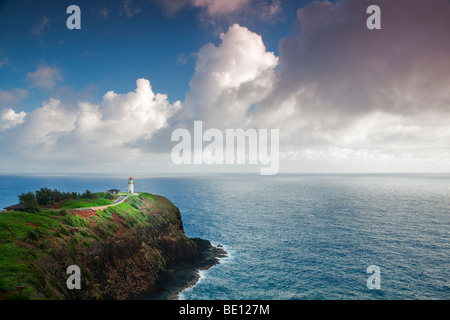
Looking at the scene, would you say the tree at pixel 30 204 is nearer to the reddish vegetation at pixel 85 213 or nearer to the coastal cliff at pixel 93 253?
the coastal cliff at pixel 93 253

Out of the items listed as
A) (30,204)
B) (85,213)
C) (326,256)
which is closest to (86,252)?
(85,213)

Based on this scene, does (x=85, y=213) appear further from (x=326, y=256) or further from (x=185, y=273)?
(x=326, y=256)

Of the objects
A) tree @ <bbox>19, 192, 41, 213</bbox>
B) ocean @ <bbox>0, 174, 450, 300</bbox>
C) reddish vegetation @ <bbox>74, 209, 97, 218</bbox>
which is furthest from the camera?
reddish vegetation @ <bbox>74, 209, 97, 218</bbox>

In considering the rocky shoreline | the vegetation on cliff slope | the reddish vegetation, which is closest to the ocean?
the rocky shoreline

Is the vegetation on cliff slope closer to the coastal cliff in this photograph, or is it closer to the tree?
the coastal cliff

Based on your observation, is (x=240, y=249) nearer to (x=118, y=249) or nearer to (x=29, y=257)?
(x=118, y=249)

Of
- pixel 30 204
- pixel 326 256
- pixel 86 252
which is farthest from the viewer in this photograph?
pixel 326 256
